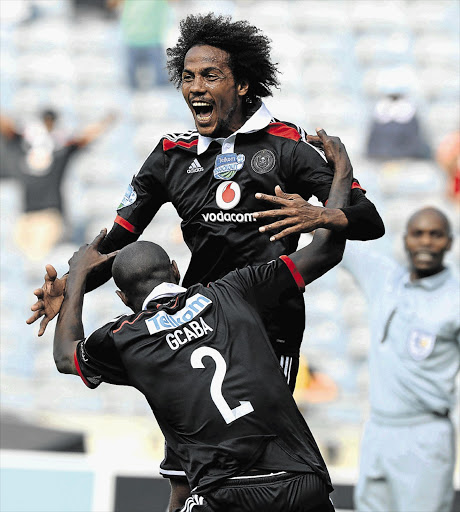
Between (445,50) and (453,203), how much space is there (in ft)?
6.61

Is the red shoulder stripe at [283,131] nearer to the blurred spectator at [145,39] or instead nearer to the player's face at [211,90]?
the player's face at [211,90]

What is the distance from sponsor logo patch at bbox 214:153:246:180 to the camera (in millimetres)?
3279

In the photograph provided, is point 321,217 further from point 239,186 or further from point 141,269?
point 141,269

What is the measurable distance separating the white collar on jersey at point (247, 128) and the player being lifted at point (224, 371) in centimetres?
32

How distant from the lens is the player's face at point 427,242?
216 inches

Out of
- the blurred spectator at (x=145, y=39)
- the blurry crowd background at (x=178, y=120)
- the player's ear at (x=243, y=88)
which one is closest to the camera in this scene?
the player's ear at (x=243, y=88)

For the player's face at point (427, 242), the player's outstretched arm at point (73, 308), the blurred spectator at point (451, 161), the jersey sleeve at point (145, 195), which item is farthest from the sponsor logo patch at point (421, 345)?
the blurred spectator at point (451, 161)

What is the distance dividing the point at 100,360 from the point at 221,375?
406 mm

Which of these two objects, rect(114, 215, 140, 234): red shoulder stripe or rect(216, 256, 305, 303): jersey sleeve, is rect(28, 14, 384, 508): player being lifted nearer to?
rect(216, 256, 305, 303): jersey sleeve

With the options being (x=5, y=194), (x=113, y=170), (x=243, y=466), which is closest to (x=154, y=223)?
(x=113, y=170)

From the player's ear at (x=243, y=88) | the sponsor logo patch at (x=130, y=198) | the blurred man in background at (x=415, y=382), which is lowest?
the blurred man in background at (x=415, y=382)

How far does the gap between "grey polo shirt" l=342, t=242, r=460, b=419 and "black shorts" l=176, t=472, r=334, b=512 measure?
2.42 m

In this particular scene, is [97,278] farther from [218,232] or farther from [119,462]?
[119,462]

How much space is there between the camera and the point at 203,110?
3.29 m
